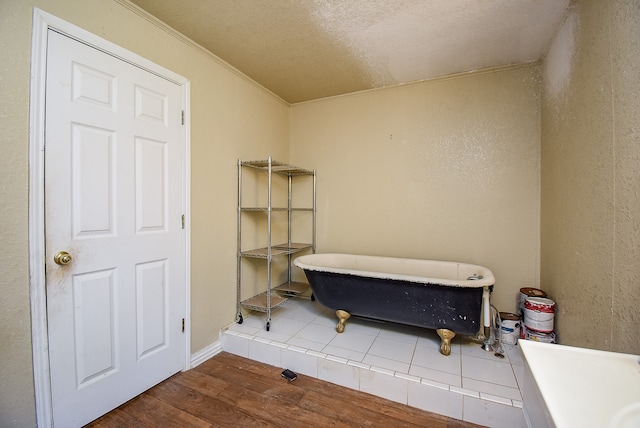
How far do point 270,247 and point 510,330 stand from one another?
192 cm

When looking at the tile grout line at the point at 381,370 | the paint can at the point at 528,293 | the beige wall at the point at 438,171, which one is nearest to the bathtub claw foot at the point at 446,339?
the tile grout line at the point at 381,370

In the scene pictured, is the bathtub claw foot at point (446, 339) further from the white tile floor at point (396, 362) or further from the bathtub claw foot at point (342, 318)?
the bathtub claw foot at point (342, 318)

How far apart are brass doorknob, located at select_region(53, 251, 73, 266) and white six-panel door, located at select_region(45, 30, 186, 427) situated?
0.01 metres

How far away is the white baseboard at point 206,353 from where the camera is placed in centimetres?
187

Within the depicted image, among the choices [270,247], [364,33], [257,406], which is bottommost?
[257,406]

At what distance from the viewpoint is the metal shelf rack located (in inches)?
85.9

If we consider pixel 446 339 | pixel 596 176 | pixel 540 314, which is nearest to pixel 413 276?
pixel 446 339

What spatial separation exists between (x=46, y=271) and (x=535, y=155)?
3216mm

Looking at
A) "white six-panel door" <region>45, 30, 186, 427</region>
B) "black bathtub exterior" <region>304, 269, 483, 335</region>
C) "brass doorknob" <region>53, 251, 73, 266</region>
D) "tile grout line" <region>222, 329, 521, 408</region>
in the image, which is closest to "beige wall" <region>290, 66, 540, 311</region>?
"black bathtub exterior" <region>304, 269, 483, 335</region>

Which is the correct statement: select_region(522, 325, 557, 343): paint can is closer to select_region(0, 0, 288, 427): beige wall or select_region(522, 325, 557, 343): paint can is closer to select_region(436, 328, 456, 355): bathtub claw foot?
select_region(436, 328, 456, 355): bathtub claw foot

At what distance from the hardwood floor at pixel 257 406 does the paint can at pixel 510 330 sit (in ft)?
2.73

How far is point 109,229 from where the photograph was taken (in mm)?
1430

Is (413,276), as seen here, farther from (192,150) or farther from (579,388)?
(192,150)

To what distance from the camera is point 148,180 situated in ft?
5.25
